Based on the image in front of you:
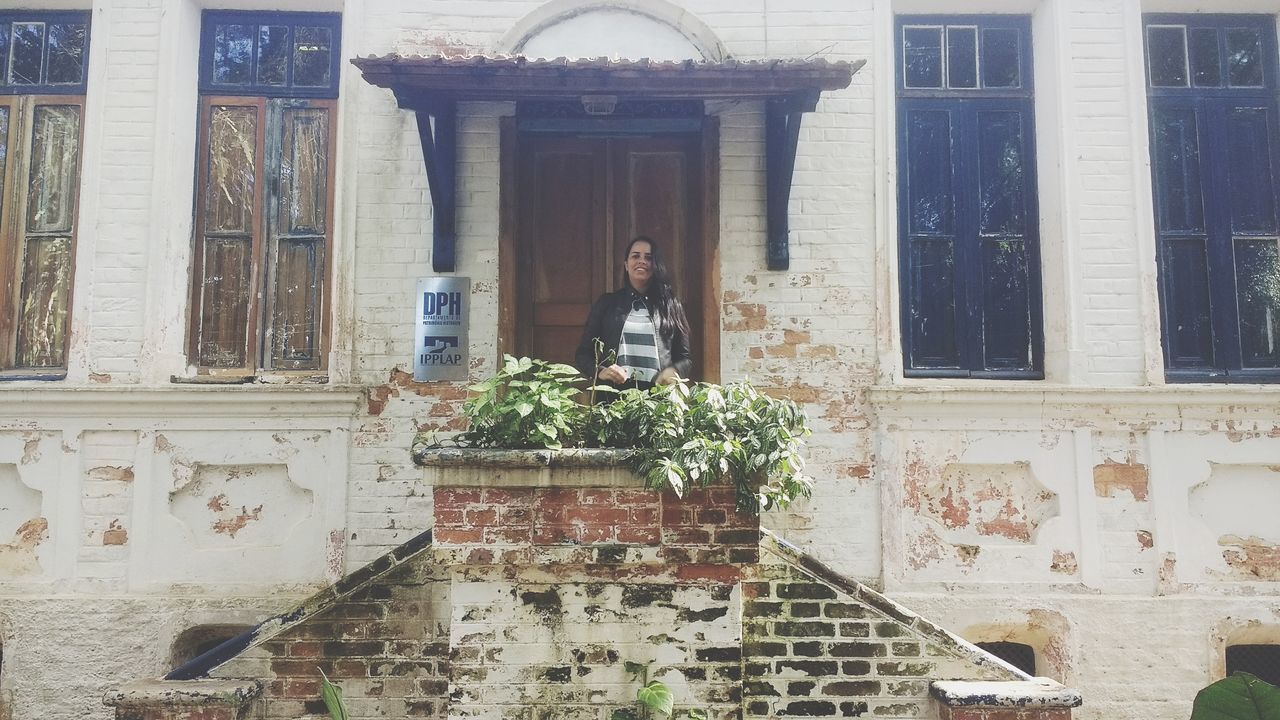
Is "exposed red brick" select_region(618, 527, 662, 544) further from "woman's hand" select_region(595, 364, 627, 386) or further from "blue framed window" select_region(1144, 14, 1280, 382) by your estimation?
"blue framed window" select_region(1144, 14, 1280, 382)

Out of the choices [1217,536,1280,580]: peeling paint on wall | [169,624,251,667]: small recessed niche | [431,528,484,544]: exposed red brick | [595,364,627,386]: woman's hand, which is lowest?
[169,624,251,667]: small recessed niche

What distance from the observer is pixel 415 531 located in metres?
5.32

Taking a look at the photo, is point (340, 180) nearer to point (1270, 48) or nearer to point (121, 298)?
point (121, 298)

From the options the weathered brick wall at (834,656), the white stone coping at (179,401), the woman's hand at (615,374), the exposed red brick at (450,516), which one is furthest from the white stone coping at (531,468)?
the white stone coping at (179,401)

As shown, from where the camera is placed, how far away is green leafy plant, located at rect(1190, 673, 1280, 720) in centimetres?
318

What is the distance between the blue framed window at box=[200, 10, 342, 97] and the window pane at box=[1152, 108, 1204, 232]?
576cm

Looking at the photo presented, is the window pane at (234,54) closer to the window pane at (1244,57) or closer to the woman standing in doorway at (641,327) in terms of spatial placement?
the woman standing in doorway at (641,327)

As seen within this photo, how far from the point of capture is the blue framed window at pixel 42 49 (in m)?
5.91

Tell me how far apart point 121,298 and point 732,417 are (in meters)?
4.19

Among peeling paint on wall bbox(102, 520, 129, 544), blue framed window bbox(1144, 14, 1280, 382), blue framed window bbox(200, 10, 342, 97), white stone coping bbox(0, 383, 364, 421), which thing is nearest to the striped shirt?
white stone coping bbox(0, 383, 364, 421)

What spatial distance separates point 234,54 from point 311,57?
1.78 feet

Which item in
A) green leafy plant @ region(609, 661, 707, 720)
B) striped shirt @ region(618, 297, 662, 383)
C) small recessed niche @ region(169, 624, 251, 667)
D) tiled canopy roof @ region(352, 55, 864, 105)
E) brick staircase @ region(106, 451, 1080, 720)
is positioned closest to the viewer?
green leafy plant @ region(609, 661, 707, 720)

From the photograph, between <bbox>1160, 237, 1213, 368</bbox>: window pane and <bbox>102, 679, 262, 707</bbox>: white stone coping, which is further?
<bbox>1160, 237, 1213, 368</bbox>: window pane

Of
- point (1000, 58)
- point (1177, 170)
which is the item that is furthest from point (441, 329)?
point (1177, 170)
